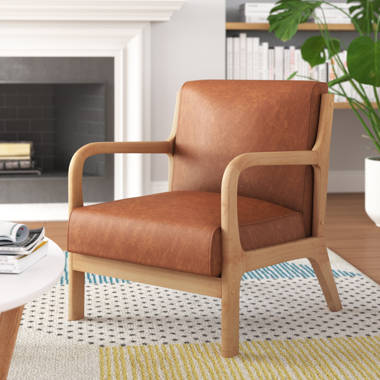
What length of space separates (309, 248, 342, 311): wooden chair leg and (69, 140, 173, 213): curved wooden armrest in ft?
2.15

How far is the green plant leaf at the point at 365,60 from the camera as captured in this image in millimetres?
3176

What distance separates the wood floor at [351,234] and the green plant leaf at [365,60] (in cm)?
78

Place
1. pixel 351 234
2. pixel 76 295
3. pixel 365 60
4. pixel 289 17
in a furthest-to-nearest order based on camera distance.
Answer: pixel 289 17, pixel 351 234, pixel 365 60, pixel 76 295

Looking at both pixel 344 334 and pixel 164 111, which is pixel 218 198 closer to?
pixel 344 334

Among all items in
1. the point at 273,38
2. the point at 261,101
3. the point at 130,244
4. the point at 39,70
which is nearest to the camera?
the point at 130,244

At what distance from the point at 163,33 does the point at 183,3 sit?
22 centimetres

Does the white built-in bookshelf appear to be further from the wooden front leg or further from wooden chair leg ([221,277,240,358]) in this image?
the wooden front leg

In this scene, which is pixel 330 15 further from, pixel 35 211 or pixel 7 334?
pixel 7 334

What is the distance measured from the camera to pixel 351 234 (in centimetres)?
346

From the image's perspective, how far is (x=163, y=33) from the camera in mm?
4066

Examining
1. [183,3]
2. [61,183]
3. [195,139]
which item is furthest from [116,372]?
[183,3]

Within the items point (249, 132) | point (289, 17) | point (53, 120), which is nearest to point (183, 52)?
point (289, 17)

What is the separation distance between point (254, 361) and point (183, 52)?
2.66 metres

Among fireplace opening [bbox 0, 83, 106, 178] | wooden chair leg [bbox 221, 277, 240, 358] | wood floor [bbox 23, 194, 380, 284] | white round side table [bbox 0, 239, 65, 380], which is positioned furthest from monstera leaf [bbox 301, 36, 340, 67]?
white round side table [bbox 0, 239, 65, 380]
